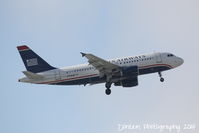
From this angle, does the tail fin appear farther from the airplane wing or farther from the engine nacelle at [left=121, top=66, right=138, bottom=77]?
the engine nacelle at [left=121, top=66, right=138, bottom=77]

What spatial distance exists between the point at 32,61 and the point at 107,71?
11834 millimetres

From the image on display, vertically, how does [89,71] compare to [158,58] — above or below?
below

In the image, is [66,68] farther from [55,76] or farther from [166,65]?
[166,65]

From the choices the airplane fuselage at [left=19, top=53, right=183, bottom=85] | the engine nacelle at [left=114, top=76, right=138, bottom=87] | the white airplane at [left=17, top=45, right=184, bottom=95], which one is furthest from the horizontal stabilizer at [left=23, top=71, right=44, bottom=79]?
the engine nacelle at [left=114, top=76, right=138, bottom=87]

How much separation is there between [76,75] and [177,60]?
1475 cm

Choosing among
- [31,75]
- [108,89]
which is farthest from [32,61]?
[108,89]

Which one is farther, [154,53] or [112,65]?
[154,53]

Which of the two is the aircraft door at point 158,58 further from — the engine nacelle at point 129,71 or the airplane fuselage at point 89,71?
the engine nacelle at point 129,71

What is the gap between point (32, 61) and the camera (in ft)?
224

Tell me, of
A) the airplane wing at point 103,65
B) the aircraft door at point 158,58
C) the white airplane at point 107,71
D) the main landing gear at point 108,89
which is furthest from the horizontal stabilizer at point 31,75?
the aircraft door at point 158,58

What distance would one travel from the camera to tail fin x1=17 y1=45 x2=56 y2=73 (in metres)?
67.5

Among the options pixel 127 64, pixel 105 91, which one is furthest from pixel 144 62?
pixel 105 91

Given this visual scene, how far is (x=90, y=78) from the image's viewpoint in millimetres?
65375

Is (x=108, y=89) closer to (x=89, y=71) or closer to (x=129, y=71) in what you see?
(x=89, y=71)
